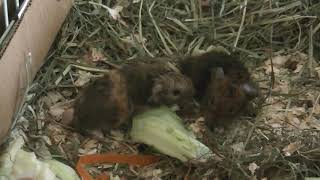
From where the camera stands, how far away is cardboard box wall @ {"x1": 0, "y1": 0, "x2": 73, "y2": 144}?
254cm

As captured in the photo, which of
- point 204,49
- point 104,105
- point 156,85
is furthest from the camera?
point 204,49

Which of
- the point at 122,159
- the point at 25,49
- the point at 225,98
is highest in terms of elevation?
the point at 25,49

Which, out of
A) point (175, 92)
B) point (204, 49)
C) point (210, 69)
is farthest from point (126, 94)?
point (204, 49)

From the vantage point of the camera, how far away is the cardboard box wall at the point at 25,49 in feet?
8.32

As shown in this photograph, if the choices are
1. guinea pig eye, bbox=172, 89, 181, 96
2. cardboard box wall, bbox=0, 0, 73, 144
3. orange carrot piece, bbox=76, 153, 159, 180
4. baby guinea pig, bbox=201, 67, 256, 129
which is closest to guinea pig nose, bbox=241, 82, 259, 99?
baby guinea pig, bbox=201, 67, 256, 129

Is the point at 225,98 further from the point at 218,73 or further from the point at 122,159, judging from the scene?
the point at 122,159

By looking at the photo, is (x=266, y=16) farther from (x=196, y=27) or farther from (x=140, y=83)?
(x=140, y=83)

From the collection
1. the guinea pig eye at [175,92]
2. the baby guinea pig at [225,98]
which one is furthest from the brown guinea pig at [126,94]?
the baby guinea pig at [225,98]

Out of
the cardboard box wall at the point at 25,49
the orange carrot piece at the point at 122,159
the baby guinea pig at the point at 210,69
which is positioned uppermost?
the cardboard box wall at the point at 25,49

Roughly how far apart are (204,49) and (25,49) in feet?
2.83

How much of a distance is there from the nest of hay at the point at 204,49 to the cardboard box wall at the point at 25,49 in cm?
10

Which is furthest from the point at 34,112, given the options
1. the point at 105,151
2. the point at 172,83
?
the point at 172,83

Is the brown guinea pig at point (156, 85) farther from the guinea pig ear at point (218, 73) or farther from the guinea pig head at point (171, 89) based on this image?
the guinea pig ear at point (218, 73)

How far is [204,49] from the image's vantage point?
3164 millimetres
